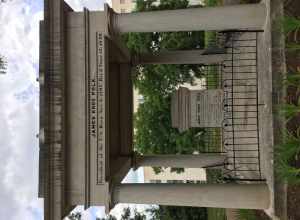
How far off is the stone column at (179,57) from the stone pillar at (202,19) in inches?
208

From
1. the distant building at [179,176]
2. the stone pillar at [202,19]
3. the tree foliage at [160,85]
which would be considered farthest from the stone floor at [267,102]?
the distant building at [179,176]

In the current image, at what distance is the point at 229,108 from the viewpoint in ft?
52.2

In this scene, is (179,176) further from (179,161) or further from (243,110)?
(243,110)

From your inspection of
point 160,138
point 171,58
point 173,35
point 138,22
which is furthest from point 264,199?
point 160,138

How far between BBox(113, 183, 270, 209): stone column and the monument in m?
0.02

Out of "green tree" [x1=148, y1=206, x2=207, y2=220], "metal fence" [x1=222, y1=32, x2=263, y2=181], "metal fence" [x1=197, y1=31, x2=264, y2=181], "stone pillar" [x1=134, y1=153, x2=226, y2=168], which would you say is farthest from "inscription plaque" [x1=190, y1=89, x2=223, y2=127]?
"green tree" [x1=148, y1=206, x2=207, y2=220]

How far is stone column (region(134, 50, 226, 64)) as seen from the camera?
1723 centimetres

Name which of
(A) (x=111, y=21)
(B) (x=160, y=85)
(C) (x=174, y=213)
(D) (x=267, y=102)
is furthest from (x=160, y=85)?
(D) (x=267, y=102)

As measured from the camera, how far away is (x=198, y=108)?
17609 millimetres

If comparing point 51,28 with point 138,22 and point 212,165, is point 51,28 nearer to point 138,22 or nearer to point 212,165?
point 138,22

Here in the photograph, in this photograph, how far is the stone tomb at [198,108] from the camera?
685 inches

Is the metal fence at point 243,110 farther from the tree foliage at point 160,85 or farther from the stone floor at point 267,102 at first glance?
the tree foliage at point 160,85

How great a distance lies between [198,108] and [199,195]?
6413mm

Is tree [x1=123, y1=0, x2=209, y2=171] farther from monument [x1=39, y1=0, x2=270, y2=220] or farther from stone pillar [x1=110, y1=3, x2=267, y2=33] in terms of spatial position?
stone pillar [x1=110, y1=3, x2=267, y2=33]
